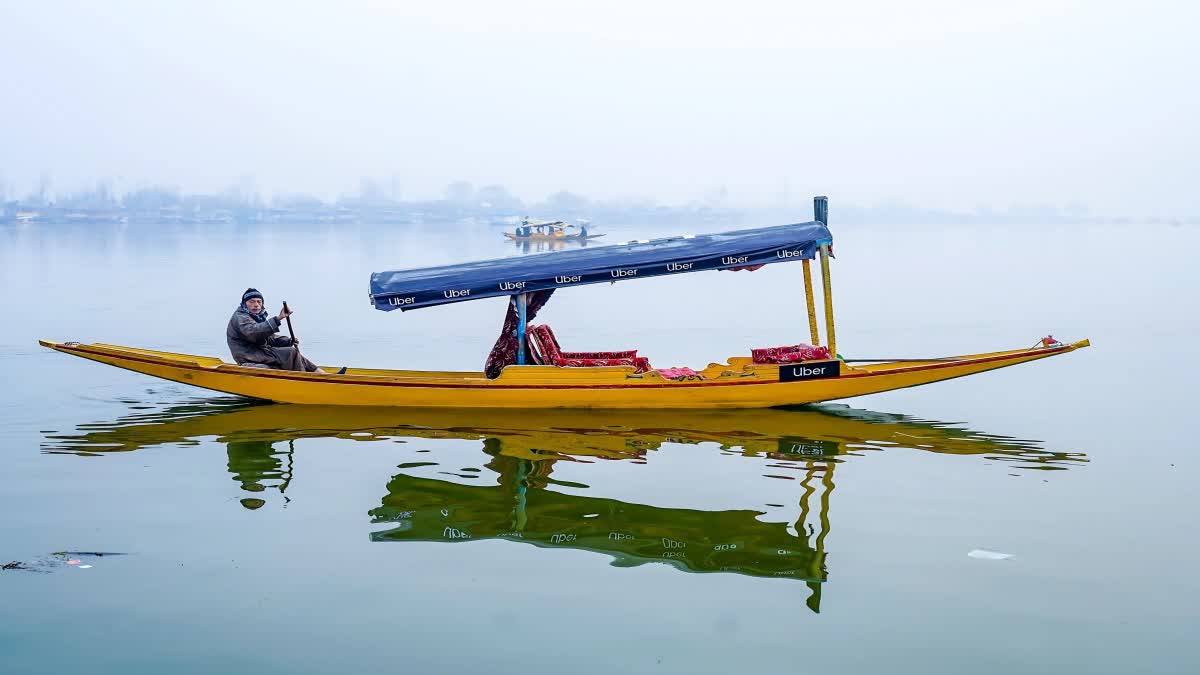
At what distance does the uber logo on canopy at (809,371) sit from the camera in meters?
16.7

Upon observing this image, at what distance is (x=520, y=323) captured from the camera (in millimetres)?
17078

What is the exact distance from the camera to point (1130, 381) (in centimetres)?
2191

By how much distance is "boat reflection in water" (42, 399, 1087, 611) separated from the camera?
11.4m

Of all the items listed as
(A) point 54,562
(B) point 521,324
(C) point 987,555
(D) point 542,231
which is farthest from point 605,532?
(D) point 542,231

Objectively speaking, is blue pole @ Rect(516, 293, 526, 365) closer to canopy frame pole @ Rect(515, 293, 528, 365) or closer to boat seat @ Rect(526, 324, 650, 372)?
canopy frame pole @ Rect(515, 293, 528, 365)

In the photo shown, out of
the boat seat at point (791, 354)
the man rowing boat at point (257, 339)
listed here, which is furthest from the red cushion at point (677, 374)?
the man rowing boat at point (257, 339)

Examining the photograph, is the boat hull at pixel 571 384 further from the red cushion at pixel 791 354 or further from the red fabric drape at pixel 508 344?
the red fabric drape at pixel 508 344

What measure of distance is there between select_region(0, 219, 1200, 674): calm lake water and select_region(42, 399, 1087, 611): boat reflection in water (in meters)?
0.05

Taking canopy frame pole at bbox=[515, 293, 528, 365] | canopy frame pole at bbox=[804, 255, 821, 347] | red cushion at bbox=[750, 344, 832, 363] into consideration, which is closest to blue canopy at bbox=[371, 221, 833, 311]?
canopy frame pole at bbox=[515, 293, 528, 365]

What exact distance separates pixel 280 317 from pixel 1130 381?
15.5 metres

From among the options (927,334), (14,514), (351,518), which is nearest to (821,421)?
(351,518)

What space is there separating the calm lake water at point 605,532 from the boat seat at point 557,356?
32.2 inches

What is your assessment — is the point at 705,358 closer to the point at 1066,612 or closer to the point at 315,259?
the point at 1066,612

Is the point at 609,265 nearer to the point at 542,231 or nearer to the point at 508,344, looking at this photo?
the point at 508,344
